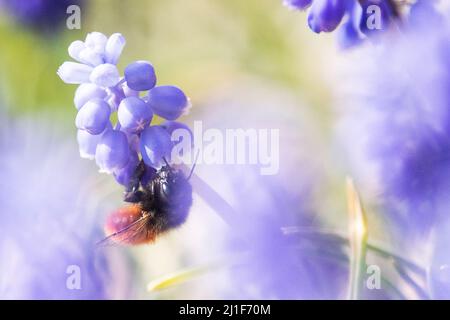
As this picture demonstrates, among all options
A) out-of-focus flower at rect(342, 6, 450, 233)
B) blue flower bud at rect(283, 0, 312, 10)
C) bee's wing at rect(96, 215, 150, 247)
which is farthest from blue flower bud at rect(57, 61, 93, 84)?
out-of-focus flower at rect(342, 6, 450, 233)

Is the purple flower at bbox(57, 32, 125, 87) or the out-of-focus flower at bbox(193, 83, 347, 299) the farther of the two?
the out-of-focus flower at bbox(193, 83, 347, 299)

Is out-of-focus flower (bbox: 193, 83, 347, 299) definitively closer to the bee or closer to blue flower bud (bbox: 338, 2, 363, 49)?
the bee

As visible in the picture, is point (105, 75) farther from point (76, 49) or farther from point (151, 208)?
point (151, 208)

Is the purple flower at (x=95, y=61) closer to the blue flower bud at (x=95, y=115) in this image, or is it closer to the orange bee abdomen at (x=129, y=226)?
the blue flower bud at (x=95, y=115)

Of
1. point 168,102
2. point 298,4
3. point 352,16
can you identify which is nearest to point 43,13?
Answer: point 168,102

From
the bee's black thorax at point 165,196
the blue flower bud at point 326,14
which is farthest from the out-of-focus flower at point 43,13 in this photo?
the blue flower bud at point 326,14

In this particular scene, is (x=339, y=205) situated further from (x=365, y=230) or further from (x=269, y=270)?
(x=269, y=270)
